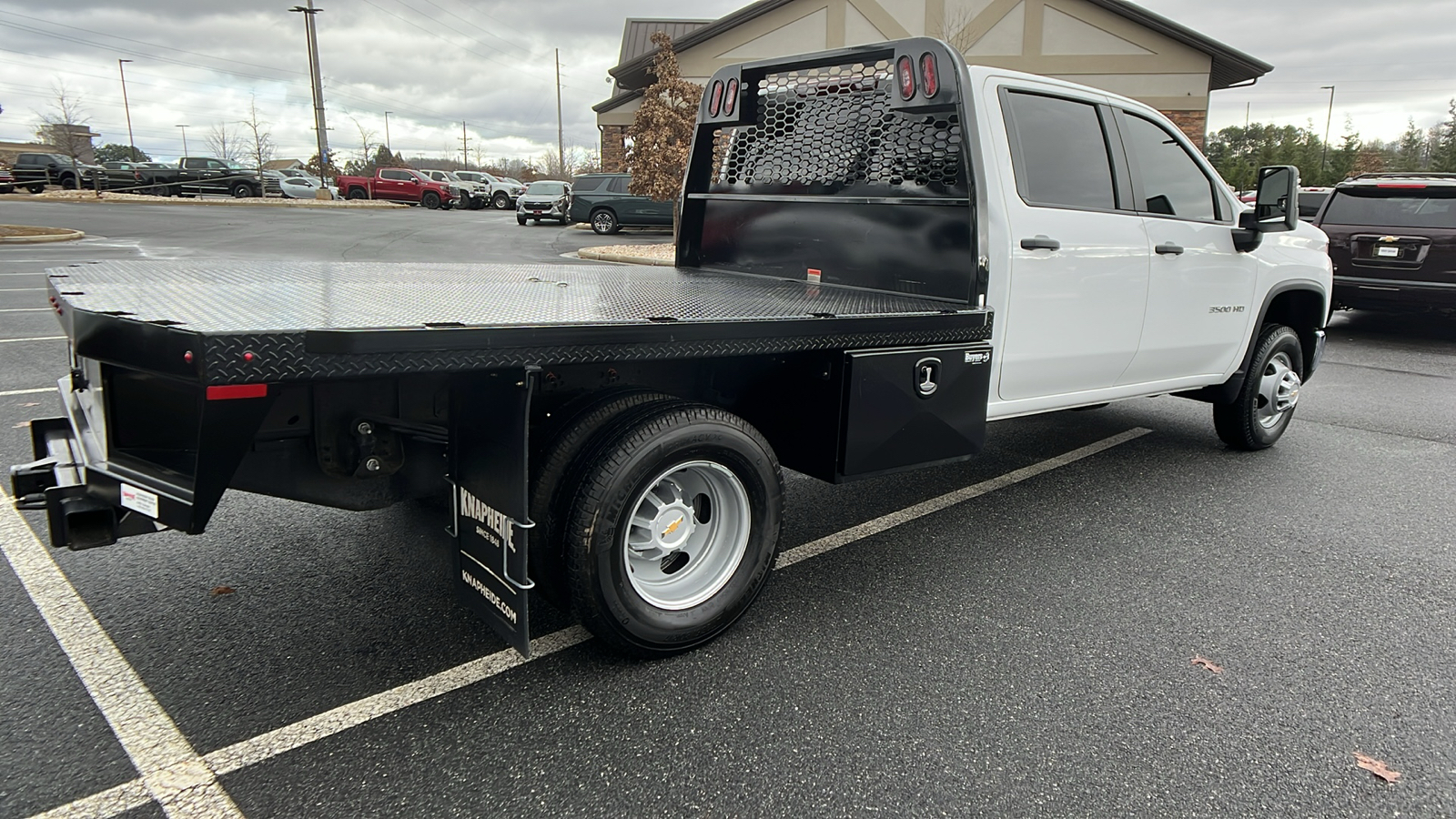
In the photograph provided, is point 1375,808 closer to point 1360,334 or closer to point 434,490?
point 434,490

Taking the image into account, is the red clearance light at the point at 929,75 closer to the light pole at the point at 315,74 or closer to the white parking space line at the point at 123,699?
the white parking space line at the point at 123,699

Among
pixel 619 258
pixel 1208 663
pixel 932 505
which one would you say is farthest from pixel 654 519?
pixel 619 258

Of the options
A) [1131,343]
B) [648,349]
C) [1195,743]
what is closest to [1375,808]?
[1195,743]

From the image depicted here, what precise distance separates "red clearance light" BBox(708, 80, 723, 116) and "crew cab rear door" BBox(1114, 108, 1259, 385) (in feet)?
6.53

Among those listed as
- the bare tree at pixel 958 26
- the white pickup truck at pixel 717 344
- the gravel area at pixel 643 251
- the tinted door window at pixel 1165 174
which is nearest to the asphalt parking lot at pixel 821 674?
the white pickup truck at pixel 717 344

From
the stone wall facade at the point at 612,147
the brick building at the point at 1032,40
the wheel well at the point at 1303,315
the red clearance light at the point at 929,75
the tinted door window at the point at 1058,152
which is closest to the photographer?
the red clearance light at the point at 929,75

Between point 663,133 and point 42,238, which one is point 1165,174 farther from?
point 42,238

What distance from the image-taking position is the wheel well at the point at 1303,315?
19.0 ft

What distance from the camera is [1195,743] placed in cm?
260

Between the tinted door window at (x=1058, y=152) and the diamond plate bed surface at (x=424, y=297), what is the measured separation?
32.3 inches

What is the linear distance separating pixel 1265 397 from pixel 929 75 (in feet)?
11.3

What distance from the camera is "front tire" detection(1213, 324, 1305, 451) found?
5.49 meters

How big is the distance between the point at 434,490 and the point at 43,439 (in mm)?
1290

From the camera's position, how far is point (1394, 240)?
10.1 meters
